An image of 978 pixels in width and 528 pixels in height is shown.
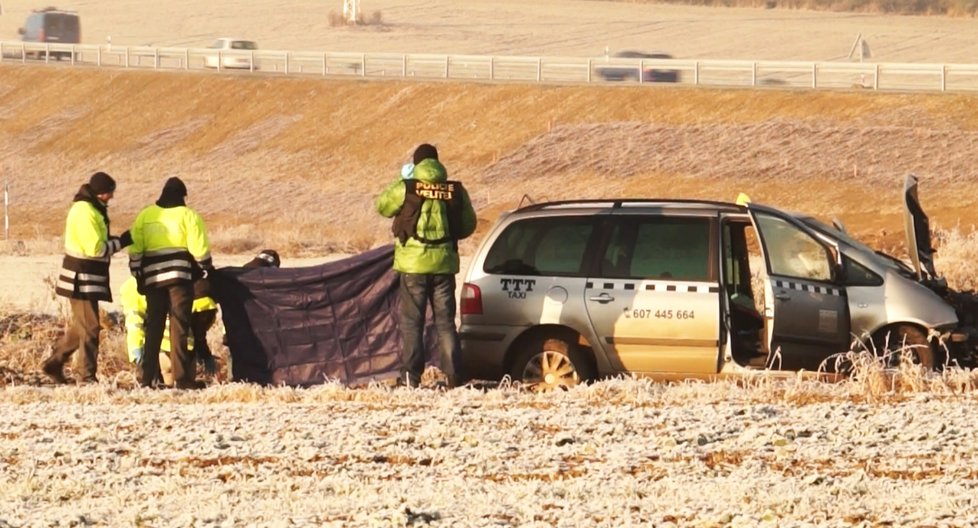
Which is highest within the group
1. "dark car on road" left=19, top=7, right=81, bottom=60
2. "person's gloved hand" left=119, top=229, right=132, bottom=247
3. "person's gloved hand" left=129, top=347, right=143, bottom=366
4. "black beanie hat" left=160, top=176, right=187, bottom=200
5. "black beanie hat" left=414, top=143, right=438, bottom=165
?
"dark car on road" left=19, top=7, right=81, bottom=60

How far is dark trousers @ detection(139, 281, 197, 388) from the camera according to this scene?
13.4 meters

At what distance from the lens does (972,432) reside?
9.68 metres

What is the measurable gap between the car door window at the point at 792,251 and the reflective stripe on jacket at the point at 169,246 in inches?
153

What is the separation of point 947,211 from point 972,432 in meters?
27.9

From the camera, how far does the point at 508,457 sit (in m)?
9.45

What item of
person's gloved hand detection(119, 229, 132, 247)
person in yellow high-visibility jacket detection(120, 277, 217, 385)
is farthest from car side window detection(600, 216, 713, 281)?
person's gloved hand detection(119, 229, 132, 247)

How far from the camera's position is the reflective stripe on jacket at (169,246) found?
13414 mm

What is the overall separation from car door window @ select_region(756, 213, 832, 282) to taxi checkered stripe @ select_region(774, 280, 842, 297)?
0.08 m

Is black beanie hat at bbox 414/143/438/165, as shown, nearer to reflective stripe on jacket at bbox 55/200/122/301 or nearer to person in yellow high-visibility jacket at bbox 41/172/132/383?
person in yellow high-visibility jacket at bbox 41/172/132/383

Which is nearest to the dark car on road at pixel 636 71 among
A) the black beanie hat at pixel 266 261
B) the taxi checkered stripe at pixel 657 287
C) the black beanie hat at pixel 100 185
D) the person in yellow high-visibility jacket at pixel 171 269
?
the black beanie hat at pixel 266 261

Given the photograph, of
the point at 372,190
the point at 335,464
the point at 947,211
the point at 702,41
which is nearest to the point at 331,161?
the point at 372,190

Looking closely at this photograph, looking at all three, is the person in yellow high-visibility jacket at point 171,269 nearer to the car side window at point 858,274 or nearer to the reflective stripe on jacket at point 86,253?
the reflective stripe on jacket at point 86,253

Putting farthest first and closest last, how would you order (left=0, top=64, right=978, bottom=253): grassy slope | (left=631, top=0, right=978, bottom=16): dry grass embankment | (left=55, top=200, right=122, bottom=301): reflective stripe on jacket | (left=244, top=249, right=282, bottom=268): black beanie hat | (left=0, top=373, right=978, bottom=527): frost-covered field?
(left=631, top=0, right=978, bottom=16): dry grass embankment
(left=0, top=64, right=978, bottom=253): grassy slope
(left=244, top=249, right=282, bottom=268): black beanie hat
(left=55, top=200, right=122, bottom=301): reflective stripe on jacket
(left=0, top=373, right=978, bottom=527): frost-covered field

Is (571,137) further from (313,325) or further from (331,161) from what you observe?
(313,325)
